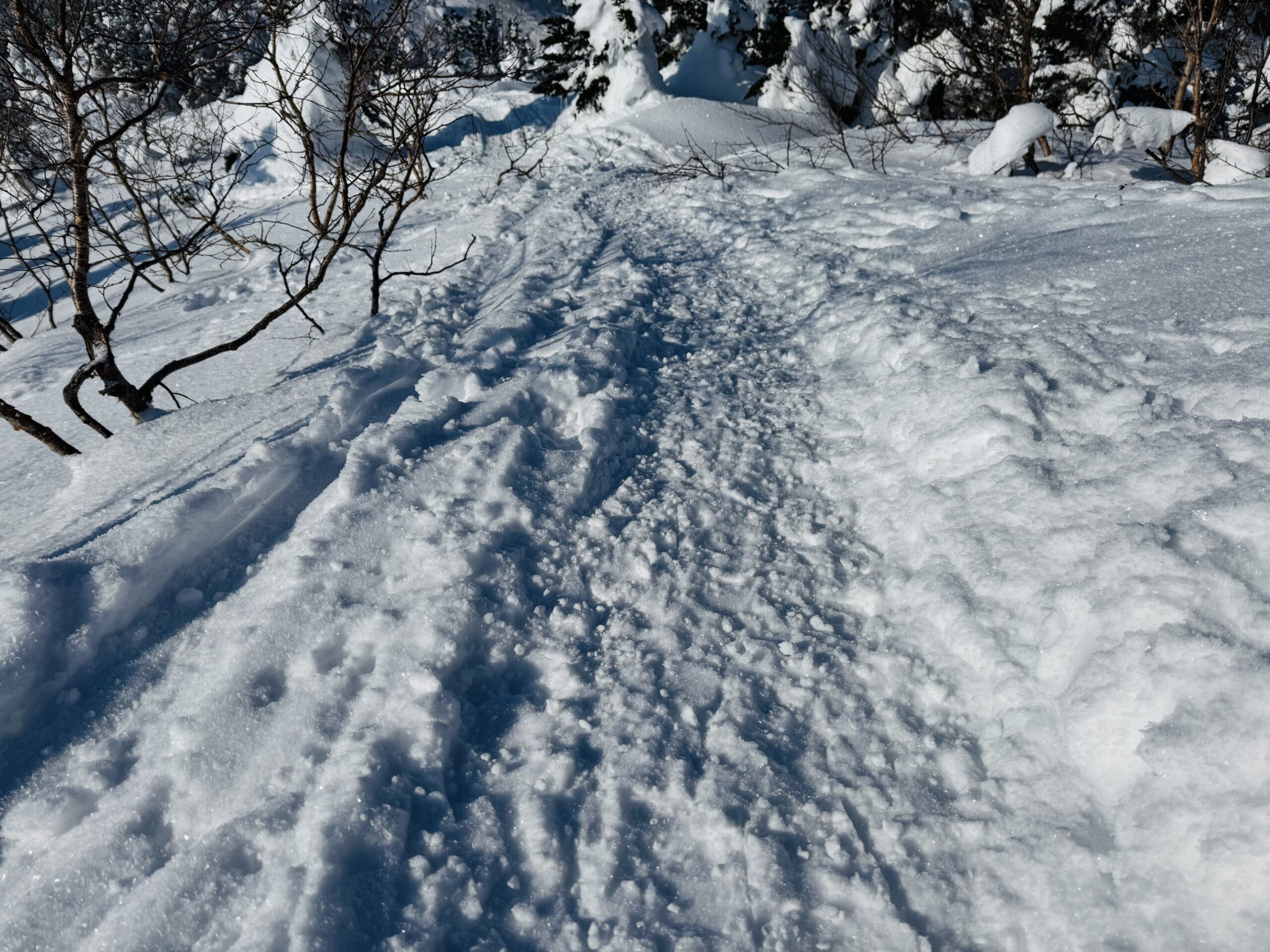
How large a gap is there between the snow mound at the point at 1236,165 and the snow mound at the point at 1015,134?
155cm

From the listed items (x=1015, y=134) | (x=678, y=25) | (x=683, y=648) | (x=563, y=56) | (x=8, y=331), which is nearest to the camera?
(x=683, y=648)

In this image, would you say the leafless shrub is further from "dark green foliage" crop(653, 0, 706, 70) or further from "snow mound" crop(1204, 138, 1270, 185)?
"snow mound" crop(1204, 138, 1270, 185)

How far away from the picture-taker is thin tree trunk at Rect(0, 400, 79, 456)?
3.20m

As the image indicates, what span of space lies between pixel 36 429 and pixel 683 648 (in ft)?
11.8

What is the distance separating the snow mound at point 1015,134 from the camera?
263 inches

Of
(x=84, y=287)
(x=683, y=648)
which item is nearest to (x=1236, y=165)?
(x=683, y=648)

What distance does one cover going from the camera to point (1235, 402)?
2.31m

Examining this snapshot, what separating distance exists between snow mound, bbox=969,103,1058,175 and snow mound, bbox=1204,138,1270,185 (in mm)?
1552

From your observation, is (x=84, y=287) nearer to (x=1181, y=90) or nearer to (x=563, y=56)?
(x=1181, y=90)

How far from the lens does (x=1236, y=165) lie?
19.7 ft

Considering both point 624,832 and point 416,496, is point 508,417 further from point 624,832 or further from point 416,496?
point 624,832

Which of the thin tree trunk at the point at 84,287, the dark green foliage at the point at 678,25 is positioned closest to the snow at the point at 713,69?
the dark green foliage at the point at 678,25

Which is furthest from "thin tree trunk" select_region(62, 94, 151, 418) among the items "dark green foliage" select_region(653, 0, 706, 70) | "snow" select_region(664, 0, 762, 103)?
"dark green foliage" select_region(653, 0, 706, 70)

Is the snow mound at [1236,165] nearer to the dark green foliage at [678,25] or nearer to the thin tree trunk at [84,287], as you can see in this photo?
the thin tree trunk at [84,287]
